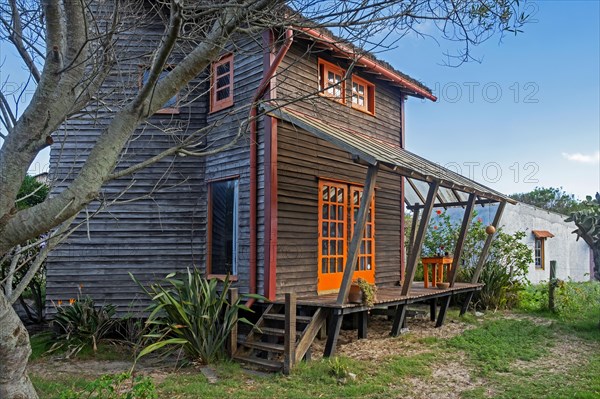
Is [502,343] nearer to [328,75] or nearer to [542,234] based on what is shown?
[328,75]

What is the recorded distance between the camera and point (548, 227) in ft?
63.3

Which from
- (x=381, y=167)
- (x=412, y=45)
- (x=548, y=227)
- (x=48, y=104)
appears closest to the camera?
(x=48, y=104)

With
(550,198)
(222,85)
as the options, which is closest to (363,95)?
(222,85)

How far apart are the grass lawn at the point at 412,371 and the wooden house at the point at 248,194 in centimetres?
93

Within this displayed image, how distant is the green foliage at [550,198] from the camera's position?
130ft

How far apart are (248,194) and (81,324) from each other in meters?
3.35

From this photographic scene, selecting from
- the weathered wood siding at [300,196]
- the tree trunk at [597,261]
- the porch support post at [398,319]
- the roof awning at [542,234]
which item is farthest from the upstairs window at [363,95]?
the roof awning at [542,234]

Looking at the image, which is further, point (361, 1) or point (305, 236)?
point (305, 236)

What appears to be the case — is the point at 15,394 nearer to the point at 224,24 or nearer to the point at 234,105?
the point at 224,24

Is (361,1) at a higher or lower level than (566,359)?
higher

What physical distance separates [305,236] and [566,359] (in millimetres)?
4151

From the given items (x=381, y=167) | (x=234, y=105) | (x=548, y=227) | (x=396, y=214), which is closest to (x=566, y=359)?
(x=381, y=167)

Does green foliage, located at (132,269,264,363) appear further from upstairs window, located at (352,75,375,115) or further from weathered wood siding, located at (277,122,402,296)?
upstairs window, located at (352,75,375,115)

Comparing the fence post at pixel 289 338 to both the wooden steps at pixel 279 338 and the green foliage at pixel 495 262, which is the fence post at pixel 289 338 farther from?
the green foliage at pixel 495 262
